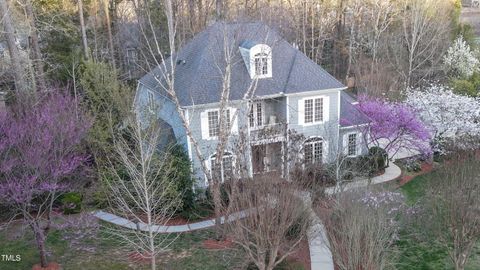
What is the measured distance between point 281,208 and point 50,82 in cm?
2241

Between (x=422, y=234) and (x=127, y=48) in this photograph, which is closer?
(x=422, y=234)

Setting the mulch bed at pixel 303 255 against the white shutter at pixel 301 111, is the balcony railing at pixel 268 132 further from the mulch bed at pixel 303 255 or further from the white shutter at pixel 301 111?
the mulch bed at pixel 303 255

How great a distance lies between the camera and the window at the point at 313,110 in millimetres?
22359

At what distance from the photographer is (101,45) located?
119 ft

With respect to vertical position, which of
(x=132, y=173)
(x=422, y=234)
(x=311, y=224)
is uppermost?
(x=132, y=173)

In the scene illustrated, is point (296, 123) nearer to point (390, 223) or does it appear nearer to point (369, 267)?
point (390, 223)

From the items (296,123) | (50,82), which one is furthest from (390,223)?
(50,82)

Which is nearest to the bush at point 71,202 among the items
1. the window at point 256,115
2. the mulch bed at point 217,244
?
the mulch bed at point 217,244

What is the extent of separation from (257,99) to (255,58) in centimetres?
192

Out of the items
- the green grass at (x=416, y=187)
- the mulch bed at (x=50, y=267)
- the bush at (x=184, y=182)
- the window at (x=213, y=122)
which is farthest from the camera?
the green grass at (x=416, y=187)

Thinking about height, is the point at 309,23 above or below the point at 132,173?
above

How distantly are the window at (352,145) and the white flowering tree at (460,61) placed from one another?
53.8ft

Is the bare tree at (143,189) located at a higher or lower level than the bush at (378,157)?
higher

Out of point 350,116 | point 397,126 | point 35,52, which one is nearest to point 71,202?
point 35,52
